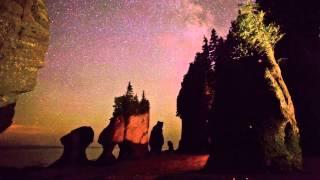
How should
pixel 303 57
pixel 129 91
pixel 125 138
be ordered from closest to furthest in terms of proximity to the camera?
pixel 303 57 < pixel 125 138 < pixel 129 91

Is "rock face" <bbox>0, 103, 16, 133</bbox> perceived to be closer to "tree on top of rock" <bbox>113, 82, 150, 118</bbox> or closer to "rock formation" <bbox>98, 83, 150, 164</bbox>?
"rock formation" <bbox>98, 83, 150, 164</bbox>

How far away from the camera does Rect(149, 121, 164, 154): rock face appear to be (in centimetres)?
5819

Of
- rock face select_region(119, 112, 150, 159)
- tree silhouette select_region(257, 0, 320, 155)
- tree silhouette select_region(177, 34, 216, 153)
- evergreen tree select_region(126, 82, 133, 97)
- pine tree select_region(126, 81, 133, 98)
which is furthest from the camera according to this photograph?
evergreen tree select_region(126, 82, 133, 97)

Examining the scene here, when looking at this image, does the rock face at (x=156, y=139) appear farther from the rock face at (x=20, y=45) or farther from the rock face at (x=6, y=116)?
the rock face at (x=20, y=45)

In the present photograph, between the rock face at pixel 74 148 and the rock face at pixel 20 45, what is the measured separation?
2383 cm

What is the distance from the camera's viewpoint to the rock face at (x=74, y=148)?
139 ft

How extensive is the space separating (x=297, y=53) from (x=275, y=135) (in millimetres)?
23876

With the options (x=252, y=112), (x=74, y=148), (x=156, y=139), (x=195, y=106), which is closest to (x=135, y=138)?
(x=74, y=148)

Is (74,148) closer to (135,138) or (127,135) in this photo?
(127,135)

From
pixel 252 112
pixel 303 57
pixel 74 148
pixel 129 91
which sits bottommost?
pixel 74 148

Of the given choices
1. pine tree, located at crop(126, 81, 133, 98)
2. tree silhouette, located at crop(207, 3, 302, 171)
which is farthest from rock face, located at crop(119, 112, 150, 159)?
tree silhouette, located at crop(207, 3, 302, 171)

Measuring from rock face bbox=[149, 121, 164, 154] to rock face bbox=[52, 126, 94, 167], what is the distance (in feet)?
54.5

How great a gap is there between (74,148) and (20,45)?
27874 mm

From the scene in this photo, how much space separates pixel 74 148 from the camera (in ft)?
141
